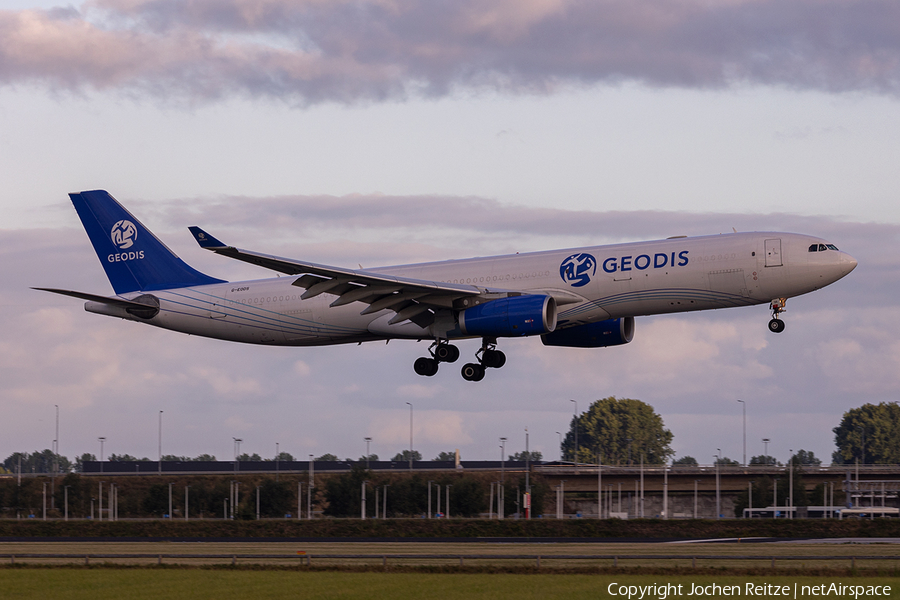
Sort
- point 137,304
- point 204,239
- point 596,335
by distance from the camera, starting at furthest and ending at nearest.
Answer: point 137,304
point 596,335
point 204,239

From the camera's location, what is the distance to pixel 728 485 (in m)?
117

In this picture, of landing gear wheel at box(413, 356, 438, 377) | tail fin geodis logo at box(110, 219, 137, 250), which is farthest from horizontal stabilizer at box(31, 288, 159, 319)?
landing gear wheel at box(413, 356, 438, 377)

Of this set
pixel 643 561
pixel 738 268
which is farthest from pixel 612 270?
pixel 643 561

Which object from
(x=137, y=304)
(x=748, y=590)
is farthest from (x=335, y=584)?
(x=137, y=304)

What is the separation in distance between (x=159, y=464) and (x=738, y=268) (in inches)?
4285

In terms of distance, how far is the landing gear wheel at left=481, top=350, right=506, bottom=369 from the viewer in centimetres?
5281

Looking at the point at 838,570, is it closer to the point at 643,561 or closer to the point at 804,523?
the point at 643,561

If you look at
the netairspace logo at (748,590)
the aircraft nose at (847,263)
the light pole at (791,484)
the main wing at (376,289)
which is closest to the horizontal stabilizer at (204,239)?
the main wing at (376,289)

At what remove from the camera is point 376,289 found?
48.0 metres

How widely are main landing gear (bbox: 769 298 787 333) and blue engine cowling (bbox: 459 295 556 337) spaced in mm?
9607

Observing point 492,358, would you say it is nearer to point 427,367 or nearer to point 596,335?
point 427,367

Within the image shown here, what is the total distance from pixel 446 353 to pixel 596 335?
7.85 m

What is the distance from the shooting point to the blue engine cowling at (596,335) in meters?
53.2

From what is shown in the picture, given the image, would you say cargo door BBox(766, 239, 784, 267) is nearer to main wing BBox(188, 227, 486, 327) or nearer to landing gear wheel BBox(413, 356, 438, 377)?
main wing BBox(188, 227, 486, 327)
